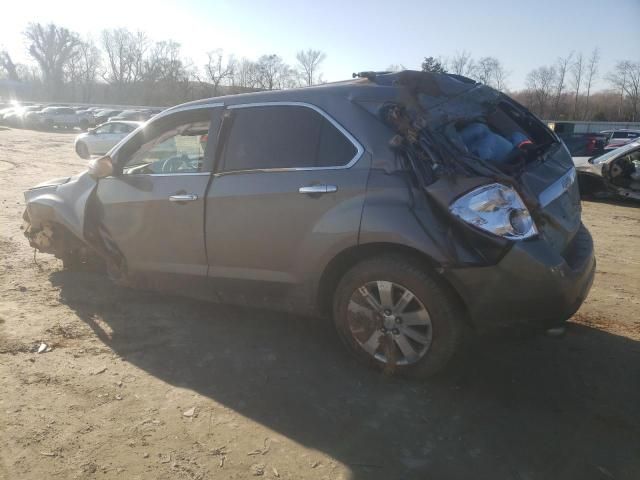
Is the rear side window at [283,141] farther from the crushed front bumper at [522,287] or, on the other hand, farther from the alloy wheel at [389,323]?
the crushed front bumper at [522,287]

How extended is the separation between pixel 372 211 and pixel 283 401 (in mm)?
1295

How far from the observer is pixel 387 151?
3.20m

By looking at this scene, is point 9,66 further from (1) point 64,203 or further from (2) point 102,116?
(1) point 64,203

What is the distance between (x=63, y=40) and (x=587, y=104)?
9697 cm

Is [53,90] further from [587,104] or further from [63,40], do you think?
[587,104]

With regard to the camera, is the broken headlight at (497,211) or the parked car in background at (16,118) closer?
the broken headlight at (497,211)

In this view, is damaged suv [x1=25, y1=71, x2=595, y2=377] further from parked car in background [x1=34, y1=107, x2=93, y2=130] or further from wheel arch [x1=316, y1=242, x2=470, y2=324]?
parked car in background [x1=34, y1=107, x2=93, y2=130]

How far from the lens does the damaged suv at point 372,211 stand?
294 cm

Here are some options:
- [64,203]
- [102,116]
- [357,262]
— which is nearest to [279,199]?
[357,262]

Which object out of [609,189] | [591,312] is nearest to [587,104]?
[609,189]

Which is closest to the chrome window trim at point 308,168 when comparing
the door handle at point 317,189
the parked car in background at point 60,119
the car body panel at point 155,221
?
the door handle at point 317,189

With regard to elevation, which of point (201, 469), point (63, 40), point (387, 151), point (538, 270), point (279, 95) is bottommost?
point (201, 469)

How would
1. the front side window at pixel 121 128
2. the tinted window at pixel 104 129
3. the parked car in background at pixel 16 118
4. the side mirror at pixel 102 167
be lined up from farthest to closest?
1. the parked car in background at pixel 16 118
2. the front side window at pixel 121 128
3. the tinted window at pixel 104 129
4. the side mirror at pixel 102 167

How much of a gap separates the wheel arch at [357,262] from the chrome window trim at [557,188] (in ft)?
2.42
